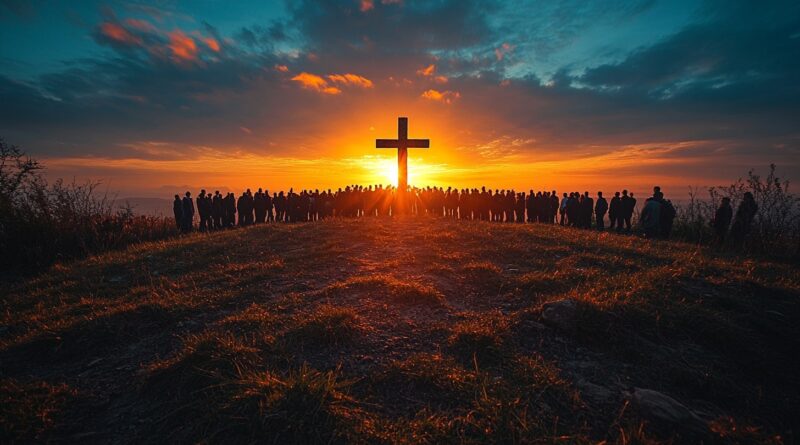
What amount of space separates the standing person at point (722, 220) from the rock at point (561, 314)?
1063cm

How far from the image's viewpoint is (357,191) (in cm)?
2097

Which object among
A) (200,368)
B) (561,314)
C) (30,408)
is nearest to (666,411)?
(561,314)

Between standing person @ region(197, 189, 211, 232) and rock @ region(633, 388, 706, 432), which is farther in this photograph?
standing person @ region(197, 189, 211, 232)

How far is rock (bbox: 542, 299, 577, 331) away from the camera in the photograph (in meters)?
4.36

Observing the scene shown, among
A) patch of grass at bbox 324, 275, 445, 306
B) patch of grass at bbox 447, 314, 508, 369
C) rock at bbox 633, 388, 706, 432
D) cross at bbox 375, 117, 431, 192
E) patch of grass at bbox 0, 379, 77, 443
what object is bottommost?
patch of grass at bbox 0, 379, 77, 443

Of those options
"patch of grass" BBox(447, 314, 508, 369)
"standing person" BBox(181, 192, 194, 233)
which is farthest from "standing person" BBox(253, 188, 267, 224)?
"patch of grass" BBox(447, 314, 508, 369)

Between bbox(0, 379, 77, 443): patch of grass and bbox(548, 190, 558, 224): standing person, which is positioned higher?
bbox(548, 190, 558, 224): standing person

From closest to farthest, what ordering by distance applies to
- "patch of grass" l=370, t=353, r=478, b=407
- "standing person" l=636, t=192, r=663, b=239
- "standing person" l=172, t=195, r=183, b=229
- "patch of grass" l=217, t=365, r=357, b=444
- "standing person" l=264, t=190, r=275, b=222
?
"patch of grass" l=217, t=365, r=357, b=444
"patch of grass" l=370, t=353, r=478, b=407
"standing person" l=636, t=192, r=663, b=239
"standing person" l=172, t=195, r=183, b=229
"standing person" l=264, t=190, r=275, b=222

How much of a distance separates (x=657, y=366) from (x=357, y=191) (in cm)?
1848

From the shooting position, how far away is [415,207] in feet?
71.6

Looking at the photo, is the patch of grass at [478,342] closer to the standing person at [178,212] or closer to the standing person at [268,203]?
the standing person at [178,212]

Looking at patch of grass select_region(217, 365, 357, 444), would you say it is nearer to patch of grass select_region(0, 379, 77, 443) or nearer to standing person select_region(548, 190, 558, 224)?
patch of grass select_region(0, 379, 77, 443)

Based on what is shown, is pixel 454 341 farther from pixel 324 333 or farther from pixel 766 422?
pixel 766 422

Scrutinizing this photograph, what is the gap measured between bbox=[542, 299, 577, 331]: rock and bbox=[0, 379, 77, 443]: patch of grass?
533 centimetres
